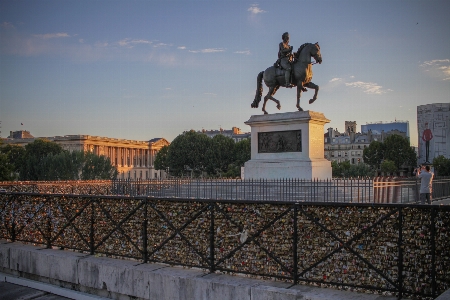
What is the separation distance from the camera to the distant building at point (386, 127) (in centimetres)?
14862

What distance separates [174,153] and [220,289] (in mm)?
92897

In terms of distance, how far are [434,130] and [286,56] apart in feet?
283

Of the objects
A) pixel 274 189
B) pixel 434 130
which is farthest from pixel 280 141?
pixel 434 130

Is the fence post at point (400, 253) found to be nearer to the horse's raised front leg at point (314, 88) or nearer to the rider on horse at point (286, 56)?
the rider on horse at point (286, 56)

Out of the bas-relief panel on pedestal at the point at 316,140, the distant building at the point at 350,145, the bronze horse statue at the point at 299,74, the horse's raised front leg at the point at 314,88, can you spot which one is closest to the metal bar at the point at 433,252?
the bas-relief panel on pedestal at the point at 316,140

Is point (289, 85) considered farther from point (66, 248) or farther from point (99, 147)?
point (99, 147)

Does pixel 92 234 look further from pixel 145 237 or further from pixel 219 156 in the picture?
pixel 219 156

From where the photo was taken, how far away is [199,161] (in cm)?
9831

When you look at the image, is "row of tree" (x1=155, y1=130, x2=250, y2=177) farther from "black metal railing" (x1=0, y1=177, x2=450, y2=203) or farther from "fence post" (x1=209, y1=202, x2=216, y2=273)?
"fence post" (x1=209, y1=202, x2=216, y2=273)

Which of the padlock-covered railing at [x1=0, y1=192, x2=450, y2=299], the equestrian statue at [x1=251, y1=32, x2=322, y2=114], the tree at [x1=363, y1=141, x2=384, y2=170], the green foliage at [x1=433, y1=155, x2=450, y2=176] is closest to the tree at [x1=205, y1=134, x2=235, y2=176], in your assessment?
the tree at [x1=363, y1=141, x2=384, y2=170]

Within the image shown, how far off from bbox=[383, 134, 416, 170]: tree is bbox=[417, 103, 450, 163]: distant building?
6.64 m

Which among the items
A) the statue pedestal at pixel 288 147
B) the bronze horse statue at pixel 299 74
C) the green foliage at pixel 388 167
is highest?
the bronze horse statue at pixel 299 74

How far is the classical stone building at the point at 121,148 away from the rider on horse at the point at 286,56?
106 m

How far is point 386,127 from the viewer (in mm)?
152125
